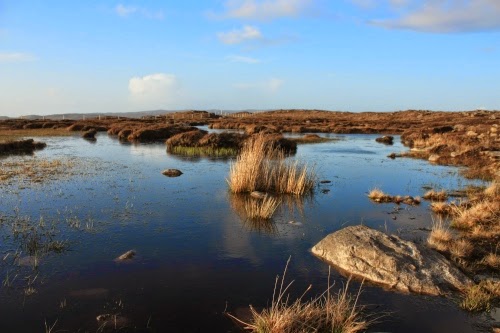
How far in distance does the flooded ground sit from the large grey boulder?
1.24ft

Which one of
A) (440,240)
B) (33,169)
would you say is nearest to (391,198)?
(440,240)

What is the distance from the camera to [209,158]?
27828mm

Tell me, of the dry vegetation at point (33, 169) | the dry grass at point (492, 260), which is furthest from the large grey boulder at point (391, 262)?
the dry vegetation at point (33, 169)

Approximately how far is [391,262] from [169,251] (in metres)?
4.92

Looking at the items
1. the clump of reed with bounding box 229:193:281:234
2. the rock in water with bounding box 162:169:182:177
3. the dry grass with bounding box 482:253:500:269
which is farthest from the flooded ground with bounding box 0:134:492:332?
the dry grass with bounding box 482:253:500:269

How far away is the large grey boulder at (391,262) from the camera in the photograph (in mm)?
8500

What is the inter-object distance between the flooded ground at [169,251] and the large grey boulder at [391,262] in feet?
1.24

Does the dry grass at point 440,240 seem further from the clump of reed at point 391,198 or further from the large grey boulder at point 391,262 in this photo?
the clump of reed at point 391,198

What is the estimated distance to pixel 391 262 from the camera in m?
8.84

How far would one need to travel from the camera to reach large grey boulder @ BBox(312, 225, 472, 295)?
8.50 metres

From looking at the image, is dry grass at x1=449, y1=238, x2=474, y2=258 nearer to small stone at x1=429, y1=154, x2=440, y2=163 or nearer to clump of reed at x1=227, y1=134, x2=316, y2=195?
clump of reed at x1=227, y1=134, x2=316, y2=195

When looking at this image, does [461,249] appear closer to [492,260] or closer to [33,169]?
[492,260]

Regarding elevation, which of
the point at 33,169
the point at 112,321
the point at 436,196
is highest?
the point at 33,169

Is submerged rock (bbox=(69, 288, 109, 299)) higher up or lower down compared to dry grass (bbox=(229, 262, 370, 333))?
lower down
